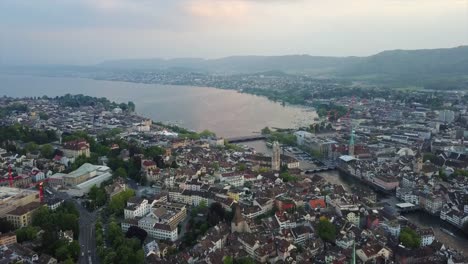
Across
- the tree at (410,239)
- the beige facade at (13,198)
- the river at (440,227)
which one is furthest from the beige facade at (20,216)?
the river at (440,227)

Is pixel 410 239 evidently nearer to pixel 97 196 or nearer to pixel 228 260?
pixel 228 260

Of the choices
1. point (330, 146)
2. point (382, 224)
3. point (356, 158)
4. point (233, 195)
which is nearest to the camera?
point (382, 224)

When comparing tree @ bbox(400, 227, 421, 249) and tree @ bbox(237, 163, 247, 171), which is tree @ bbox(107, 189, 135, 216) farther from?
tree @ bbox(400, 227, 421, 249)


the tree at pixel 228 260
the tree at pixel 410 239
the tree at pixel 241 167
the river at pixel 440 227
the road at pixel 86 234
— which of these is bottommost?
the river at pixel 440 227

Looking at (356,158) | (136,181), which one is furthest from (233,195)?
(356,158)

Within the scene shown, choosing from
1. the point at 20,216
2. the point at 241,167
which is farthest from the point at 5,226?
the point at 241,167

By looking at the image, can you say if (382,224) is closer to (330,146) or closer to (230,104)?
(330,146)

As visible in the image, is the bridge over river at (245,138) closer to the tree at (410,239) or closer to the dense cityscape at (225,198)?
the dense cityscape at (225,198)
